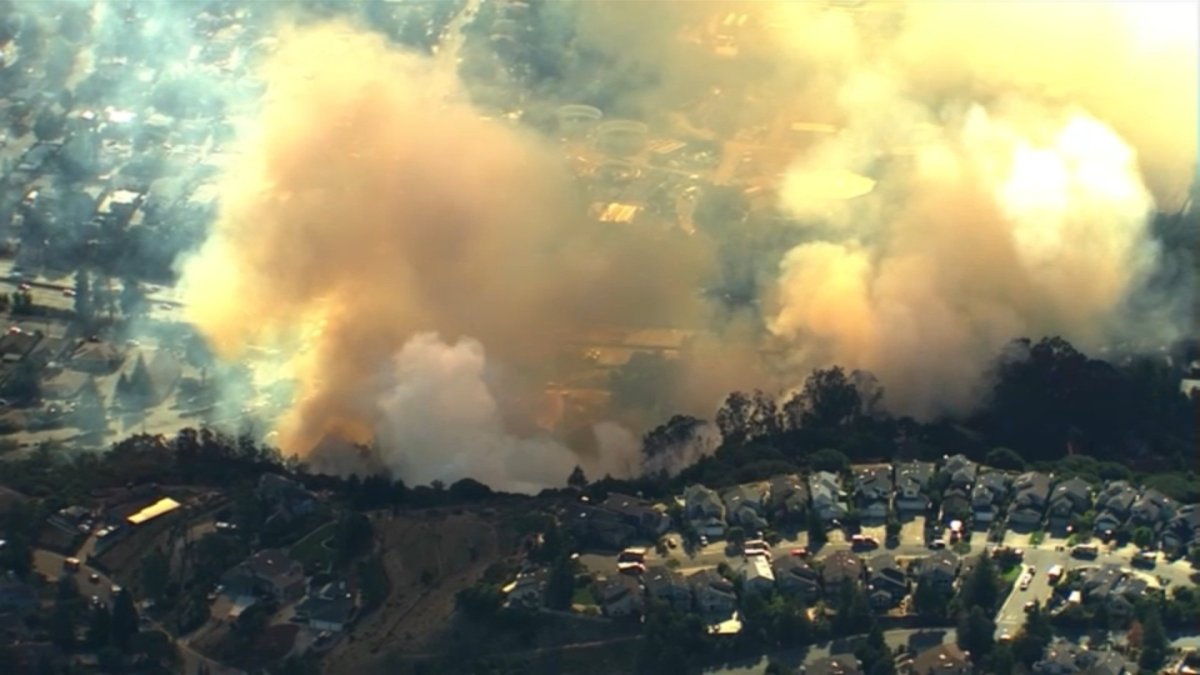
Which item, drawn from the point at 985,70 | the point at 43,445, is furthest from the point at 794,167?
the point at 43,445

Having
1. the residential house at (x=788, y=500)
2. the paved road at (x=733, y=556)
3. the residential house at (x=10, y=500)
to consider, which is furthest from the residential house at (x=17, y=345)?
the residential house at (x=788, y=500)

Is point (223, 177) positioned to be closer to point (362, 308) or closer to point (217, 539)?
point (362, 308)

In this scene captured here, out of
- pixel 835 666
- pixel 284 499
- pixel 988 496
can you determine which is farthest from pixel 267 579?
pixel 988 496

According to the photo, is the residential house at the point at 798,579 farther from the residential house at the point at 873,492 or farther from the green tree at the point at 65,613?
the green tree at the point at 65,613

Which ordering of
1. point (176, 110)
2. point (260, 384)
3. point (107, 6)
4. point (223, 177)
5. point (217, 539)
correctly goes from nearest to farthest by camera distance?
point (217, 539) < point (260, 384) < point (223, 177) < point (176, 110) < point (107, 6)

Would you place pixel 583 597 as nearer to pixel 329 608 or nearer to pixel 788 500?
pixel 329 608
